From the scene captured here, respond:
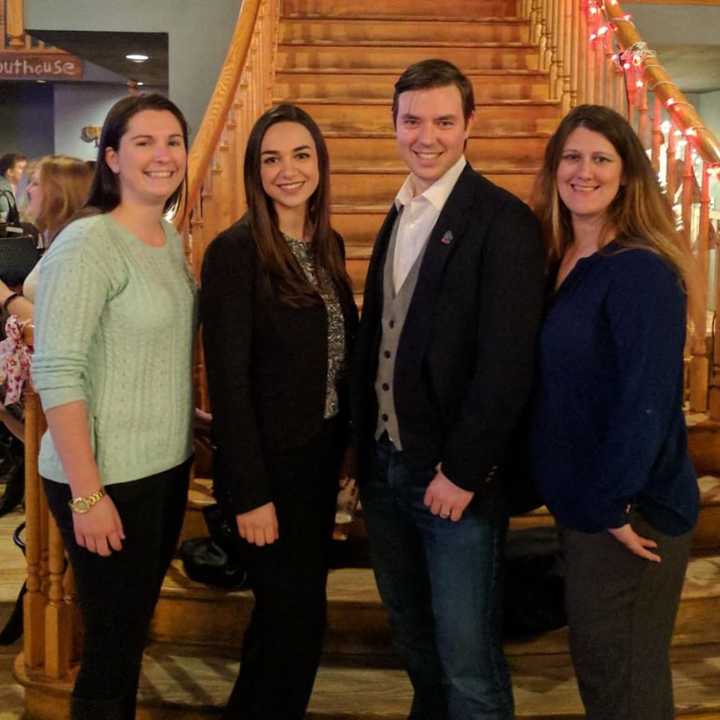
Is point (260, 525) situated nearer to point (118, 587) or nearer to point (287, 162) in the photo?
point (118, 587)

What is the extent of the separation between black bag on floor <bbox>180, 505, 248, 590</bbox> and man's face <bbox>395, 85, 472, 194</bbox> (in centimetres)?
131

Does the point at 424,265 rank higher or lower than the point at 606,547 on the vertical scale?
higher

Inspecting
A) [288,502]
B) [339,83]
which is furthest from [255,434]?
[339,83]

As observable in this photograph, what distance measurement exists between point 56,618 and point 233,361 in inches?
40.7

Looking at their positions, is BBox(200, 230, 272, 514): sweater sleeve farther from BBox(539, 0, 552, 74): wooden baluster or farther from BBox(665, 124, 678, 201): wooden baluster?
BBox(539, 0, 552, 74): wooden baluster

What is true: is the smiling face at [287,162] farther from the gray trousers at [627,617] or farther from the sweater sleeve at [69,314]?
the gray trousers at [627,617]

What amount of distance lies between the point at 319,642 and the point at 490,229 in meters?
0.93

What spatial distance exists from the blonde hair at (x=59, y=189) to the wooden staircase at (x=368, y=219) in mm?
710

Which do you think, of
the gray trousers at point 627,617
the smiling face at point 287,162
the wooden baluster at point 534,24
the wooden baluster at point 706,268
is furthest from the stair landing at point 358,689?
the wooden baluster at point 534,24

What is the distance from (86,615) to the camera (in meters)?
1.78

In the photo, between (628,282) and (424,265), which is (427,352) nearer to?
(424,265)

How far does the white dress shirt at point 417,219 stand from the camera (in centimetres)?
179

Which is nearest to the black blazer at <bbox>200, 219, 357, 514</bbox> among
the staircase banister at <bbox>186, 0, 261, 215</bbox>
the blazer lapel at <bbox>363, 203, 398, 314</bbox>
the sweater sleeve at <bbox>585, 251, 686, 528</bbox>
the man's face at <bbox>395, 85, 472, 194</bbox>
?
the blazer lapel at <bbox>363, 203, 398, 314</bbox>

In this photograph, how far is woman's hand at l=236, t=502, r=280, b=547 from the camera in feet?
5.95
